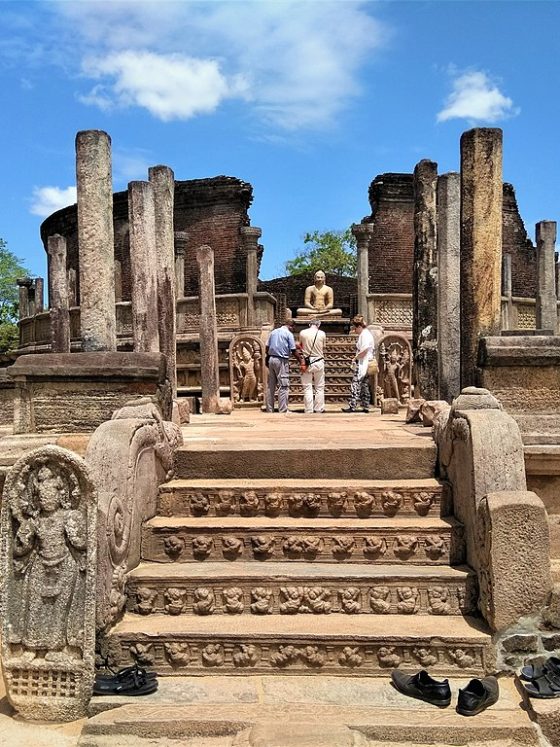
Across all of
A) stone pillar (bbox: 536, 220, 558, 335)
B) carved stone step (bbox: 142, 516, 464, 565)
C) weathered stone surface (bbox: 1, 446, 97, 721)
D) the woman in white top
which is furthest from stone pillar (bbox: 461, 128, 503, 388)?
stone pillar (bbox: 536, 220, 558, 335)

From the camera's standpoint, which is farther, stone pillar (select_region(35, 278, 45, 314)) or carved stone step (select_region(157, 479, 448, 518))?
stone pillar (select_region(35, 278, 45, 314))

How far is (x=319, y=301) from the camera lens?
71.7 feet

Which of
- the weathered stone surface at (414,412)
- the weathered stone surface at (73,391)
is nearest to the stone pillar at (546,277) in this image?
the weathered stone surface at (414,412)

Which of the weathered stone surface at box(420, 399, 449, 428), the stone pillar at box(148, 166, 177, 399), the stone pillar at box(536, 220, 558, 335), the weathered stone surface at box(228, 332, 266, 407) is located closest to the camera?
the weathered stone surface at box(420, 399, 449, 428)

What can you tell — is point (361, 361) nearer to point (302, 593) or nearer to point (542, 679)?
point (302, 593)

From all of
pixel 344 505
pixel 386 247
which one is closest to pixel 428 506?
pixel 344 505

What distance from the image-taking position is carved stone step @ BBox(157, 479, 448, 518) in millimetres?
4285

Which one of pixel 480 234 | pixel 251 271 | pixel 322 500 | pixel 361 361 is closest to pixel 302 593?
pixel 322 500

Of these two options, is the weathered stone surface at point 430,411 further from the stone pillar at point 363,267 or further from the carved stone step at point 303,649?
the stone pillar at point 363,267

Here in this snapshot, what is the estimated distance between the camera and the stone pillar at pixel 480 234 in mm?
6000

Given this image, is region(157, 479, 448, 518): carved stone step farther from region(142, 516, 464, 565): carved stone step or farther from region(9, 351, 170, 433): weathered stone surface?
region(9, 351, 170, 433): weathered stone surface

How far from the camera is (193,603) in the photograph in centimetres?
375

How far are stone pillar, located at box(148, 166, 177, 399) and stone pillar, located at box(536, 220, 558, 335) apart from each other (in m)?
11.7

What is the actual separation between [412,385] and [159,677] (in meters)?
10.1
